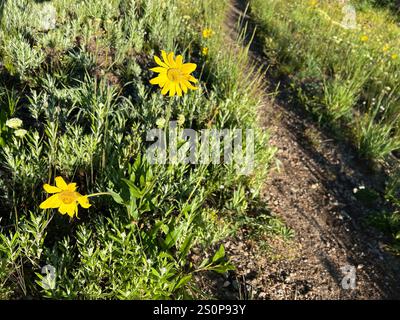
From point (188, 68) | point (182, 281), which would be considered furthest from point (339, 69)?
point (182, 281)

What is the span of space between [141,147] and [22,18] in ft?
8.03

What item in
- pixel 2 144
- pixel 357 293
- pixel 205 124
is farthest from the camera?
pixel 205 124

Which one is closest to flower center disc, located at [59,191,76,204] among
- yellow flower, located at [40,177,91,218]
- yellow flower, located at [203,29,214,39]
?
yellow flower, located at [40,177,91,218]

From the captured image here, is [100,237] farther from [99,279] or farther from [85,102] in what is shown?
[85,102]

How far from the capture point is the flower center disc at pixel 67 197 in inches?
65.9

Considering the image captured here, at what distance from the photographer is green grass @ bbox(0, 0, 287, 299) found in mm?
1905

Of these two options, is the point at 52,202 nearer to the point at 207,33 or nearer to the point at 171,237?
the point at 171,237

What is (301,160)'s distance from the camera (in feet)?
12.6

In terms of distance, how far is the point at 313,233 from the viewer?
304 cm

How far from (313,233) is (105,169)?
2029 millimetres

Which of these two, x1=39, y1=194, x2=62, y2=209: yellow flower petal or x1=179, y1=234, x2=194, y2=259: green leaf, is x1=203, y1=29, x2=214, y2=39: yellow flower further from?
x1=39, y1=194, x2=62, y2=209: yellow flower petal

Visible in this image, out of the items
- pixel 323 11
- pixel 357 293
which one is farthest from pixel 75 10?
pixel 323 11

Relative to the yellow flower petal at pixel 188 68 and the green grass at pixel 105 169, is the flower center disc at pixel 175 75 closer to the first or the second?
the yellow flower petal at pixel 188 68

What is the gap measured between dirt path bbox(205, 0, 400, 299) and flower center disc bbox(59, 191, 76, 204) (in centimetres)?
130
